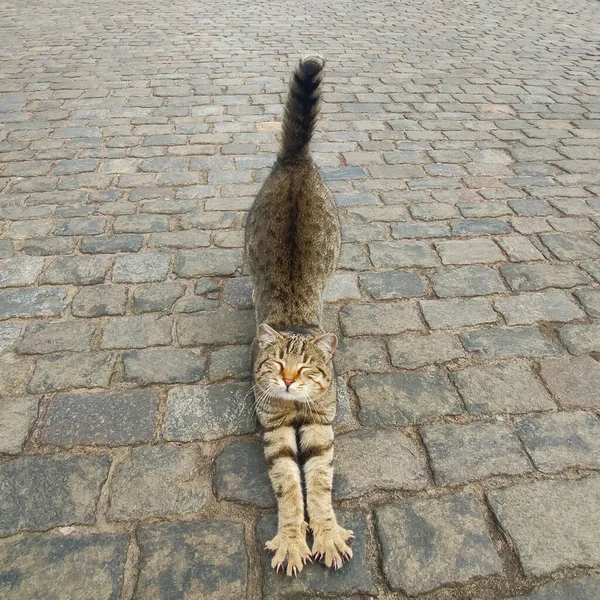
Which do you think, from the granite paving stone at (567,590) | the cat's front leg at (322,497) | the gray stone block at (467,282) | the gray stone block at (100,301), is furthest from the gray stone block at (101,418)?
the gray stone block at (467,282)

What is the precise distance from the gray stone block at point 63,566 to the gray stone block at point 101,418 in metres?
0.55

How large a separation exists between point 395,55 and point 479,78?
70.6 inches

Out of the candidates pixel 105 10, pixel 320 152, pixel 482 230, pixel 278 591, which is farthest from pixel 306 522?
pixel 105 10

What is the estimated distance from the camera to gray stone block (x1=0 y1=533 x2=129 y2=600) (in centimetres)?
220

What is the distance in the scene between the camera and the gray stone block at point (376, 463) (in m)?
2.61

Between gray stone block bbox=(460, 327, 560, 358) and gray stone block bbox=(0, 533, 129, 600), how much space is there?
239 cm

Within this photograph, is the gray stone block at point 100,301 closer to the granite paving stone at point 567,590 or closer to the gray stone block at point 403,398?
the gray stone block at point 403,398

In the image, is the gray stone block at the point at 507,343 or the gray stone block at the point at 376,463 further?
the gray stone block at the point at 507,343

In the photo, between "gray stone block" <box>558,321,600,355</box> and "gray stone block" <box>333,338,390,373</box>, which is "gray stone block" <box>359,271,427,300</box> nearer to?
"gray stone block" <box>333,338,390,373</box>

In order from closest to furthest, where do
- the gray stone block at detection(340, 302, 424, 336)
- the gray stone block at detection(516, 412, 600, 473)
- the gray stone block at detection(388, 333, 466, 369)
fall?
the gray stone block at detection(516, 412, 600, 473), the gray stone block at detection(388, 333, 466, 369), the gray stone block at detection(340, 302, 424, 336)

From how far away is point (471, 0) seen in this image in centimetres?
1366

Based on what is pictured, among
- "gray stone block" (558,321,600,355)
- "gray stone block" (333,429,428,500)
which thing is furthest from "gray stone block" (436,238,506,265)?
"gray stone block" (333,429,428,500)

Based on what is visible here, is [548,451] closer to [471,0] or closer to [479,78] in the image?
[479,78]

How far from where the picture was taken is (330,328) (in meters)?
3.58
